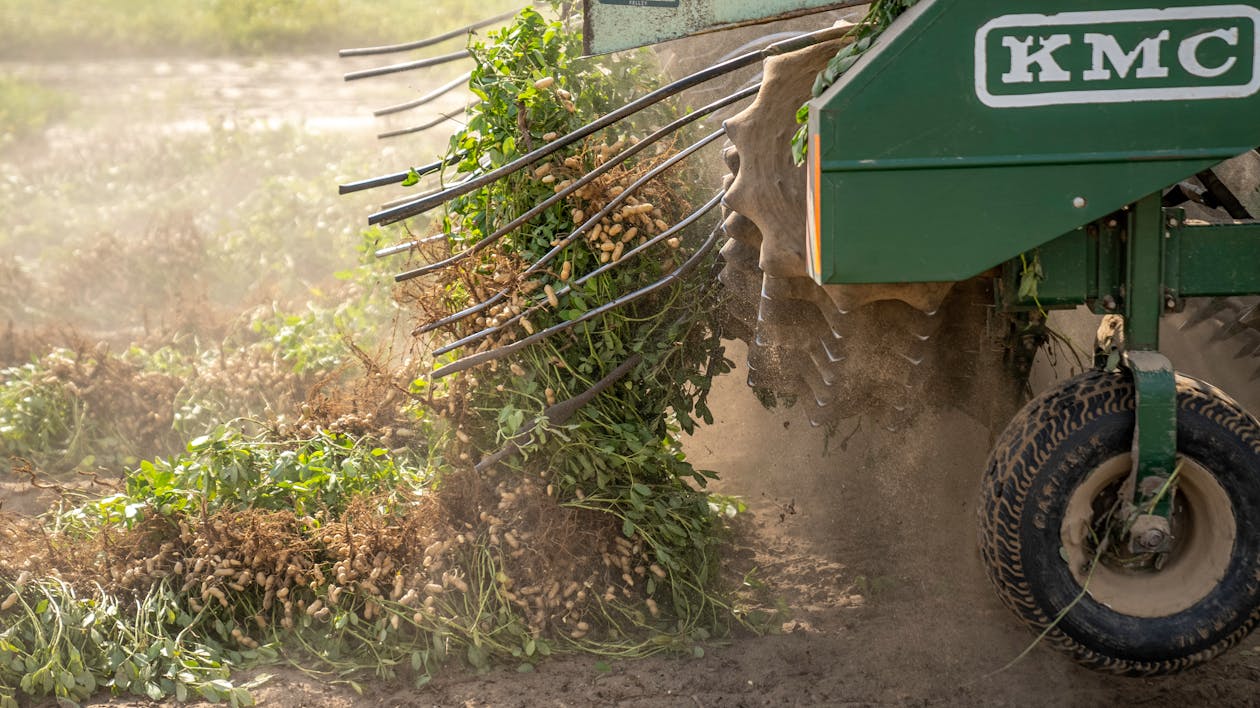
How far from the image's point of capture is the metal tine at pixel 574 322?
4352mm

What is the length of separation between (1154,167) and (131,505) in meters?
3.69

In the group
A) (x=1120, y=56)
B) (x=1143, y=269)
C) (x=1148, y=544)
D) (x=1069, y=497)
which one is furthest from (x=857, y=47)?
(x=1148, y=544)

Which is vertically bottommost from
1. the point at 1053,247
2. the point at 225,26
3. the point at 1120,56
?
the point at 1053,247

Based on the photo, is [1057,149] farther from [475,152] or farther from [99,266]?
[99,266]

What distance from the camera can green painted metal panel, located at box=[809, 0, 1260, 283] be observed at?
321 centimetres

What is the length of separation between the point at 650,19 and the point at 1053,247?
1.76 m

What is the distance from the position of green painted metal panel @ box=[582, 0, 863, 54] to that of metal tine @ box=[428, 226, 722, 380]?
75 centimetres

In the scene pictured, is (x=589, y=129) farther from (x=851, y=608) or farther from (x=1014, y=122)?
(x=851, y=608)

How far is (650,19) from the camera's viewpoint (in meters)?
4.50

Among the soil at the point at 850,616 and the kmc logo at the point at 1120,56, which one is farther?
the soil at the point at 850,616

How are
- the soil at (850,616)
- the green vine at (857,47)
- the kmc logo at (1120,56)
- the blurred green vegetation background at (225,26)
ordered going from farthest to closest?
the blurred green vegetation background at (225,26), the soil at (850,616), the green vine at (857,47), the kmc logo at (1120,56)

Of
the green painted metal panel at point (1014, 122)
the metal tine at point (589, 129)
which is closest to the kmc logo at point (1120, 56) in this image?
the green painted metal panel at point (1014, 122)

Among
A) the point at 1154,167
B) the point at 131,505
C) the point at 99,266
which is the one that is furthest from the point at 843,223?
the point at 99,266

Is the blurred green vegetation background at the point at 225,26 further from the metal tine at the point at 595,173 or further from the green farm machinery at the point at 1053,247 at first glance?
the green farm machinery at the point at 1053,247
